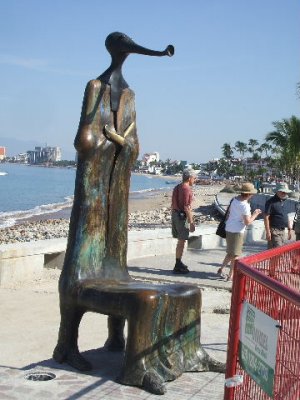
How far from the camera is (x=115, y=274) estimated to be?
5715mm

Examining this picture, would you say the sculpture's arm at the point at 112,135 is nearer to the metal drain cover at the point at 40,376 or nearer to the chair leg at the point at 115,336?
the chair leg at the point at 115,336

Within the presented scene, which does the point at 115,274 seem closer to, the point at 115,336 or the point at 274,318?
the point at 115,336

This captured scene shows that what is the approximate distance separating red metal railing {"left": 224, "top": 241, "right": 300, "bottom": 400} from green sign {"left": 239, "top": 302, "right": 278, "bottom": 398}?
3cm

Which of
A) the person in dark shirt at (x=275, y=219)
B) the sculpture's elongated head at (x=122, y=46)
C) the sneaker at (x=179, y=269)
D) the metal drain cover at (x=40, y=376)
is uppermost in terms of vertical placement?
the sculpture's elongated head at (x=122, y=46)

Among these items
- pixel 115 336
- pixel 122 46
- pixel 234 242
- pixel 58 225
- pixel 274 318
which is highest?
pixel 122 46

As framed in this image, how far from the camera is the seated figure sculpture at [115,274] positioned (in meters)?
4.99

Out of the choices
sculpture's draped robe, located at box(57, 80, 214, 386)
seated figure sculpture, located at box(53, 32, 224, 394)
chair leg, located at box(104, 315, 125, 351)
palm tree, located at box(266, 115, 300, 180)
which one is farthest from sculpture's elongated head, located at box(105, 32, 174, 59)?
palm tree, located at box(266, 115, 300, 180)

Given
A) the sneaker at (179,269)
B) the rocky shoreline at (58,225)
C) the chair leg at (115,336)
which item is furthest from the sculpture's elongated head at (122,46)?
the rocky shoreline at (58,225)

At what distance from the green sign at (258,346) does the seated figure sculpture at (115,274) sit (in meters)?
1.31

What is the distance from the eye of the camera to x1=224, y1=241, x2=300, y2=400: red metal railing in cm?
328

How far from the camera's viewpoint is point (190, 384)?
5.10 m

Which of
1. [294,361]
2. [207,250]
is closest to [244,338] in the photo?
[294,361]

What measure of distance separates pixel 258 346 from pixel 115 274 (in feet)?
7.78

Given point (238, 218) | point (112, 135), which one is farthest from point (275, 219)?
point (112, 135)
